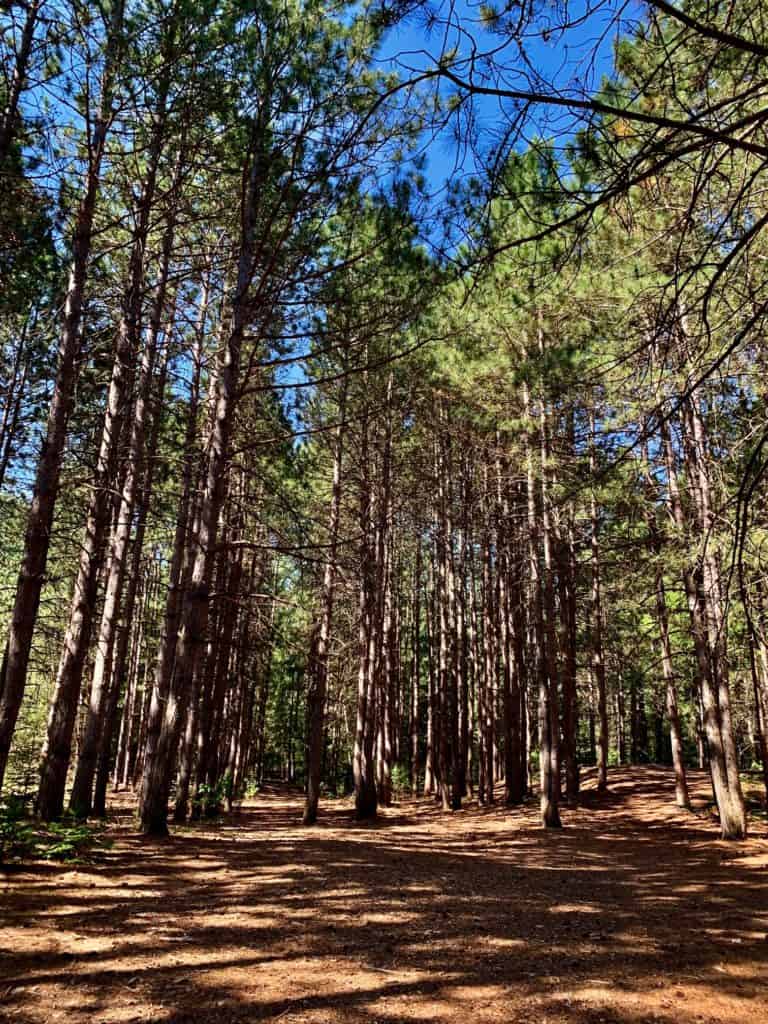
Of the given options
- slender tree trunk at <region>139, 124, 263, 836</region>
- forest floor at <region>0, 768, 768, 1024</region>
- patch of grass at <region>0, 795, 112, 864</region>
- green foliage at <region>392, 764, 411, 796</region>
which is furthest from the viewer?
green foliage at <region>392, 764, 411, 796</region>

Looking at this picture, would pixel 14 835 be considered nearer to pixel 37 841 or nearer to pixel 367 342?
pixel 37 841

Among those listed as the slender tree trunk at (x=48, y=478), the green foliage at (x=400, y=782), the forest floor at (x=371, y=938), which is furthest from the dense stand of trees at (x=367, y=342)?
the green foliage at (x=400, y=782)

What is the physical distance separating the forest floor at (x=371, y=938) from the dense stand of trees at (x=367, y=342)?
6.40ft

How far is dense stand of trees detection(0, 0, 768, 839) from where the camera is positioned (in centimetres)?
357

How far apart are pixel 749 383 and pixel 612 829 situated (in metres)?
8.78

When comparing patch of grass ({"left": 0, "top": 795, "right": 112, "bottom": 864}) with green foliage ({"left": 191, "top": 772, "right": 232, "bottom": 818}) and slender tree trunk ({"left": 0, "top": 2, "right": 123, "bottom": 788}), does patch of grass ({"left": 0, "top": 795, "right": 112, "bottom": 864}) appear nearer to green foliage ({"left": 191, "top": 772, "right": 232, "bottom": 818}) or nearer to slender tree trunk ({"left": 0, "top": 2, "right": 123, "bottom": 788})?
slender tree trunk ({"left": 0, "top": 2, "right": 123, "bottom": 788})

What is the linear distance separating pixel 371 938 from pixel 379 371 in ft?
38.4

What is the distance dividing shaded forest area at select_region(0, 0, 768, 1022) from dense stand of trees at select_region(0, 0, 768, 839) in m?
0.07

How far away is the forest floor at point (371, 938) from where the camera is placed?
323cm

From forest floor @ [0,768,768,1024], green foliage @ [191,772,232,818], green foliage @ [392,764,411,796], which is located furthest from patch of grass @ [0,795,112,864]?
green foliage @ [392,764,411,796]

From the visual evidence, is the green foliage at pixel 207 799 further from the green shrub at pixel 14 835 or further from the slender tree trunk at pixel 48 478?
the slender tree trunk at pixel 48 478

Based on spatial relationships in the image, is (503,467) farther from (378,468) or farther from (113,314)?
(113,314)

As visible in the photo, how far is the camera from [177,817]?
10523 millimetres

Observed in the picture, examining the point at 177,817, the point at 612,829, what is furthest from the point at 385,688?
the point at 177,817
